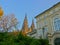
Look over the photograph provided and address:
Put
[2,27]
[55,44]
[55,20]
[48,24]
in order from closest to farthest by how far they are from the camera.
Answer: [55,44]
[2,27]
[55,20]
[48,24]

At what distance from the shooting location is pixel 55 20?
41.2 meters

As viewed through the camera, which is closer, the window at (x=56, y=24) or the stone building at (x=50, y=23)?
the stone building at (x=50, y=23)

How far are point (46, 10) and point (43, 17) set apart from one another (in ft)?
7.75

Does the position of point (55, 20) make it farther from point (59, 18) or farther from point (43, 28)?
point (43, 28)

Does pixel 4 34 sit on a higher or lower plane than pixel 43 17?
lower

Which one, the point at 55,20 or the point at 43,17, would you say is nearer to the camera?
the point at 55,20

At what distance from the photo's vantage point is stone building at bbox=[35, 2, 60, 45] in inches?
1439

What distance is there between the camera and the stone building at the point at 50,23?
36.5m

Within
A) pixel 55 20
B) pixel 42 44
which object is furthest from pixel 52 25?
pixel 42 44

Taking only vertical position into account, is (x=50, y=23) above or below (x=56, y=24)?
above

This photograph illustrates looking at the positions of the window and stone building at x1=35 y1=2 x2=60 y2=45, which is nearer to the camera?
stone building at x1=35 y1=2 x2=60 y2=45

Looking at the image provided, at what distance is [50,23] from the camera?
4334 centimetres

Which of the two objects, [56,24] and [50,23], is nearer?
[56,24]

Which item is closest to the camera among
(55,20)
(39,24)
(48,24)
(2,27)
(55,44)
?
(55,44)
